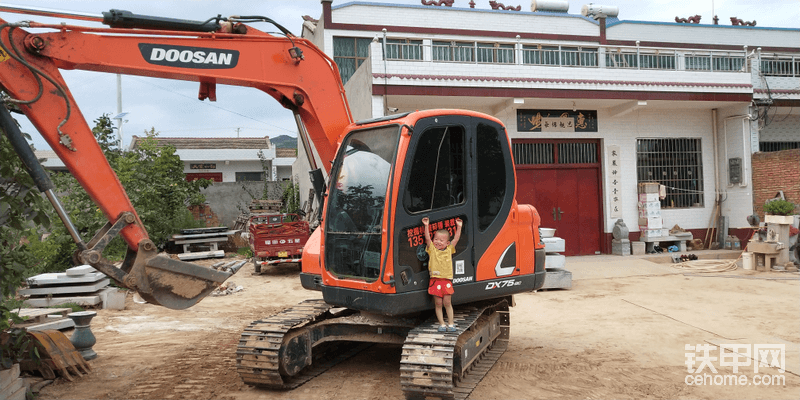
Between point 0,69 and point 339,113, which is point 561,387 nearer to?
point 339,113

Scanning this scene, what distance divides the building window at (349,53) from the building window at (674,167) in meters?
8.94

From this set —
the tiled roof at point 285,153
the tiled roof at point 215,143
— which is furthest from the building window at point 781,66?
the tiled roof at point 215,143

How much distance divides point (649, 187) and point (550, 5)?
30.2ft

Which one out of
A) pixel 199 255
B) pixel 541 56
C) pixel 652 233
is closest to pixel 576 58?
pixel 541 56

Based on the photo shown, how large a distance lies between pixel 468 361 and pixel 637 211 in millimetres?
10979

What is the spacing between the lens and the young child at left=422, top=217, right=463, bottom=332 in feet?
15.8

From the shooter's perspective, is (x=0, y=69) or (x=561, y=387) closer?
(x=0, y=69)

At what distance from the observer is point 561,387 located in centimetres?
522

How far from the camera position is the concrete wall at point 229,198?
72.2 feet

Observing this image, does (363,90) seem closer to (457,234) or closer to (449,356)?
(457,234)

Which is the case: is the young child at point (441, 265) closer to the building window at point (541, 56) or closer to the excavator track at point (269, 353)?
the excavator track at point (269, 353)

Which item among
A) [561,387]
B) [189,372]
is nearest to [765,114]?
[561,387]

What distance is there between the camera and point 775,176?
1395 cm

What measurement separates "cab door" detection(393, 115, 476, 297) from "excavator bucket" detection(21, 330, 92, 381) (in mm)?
3544
